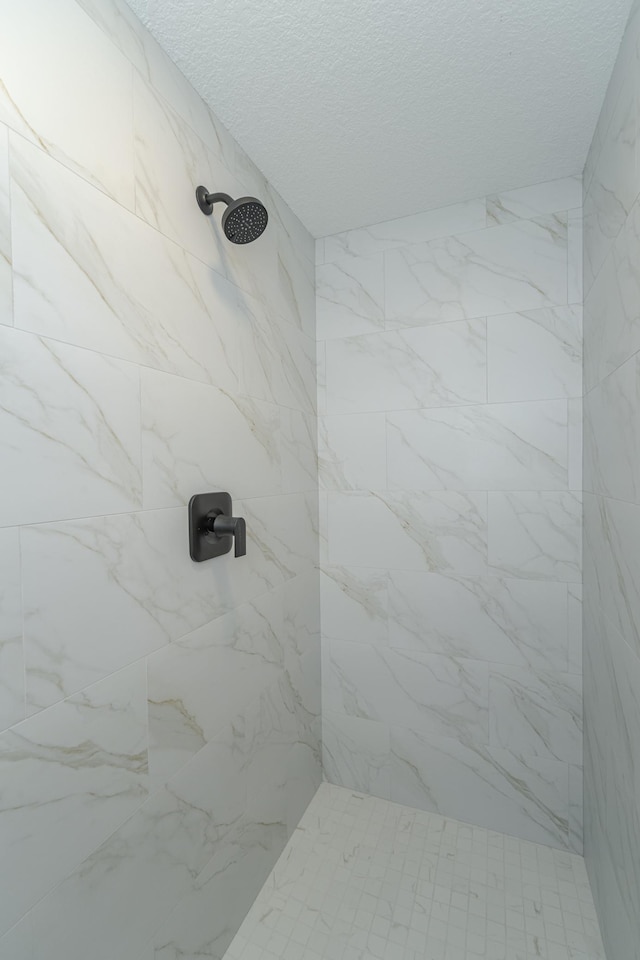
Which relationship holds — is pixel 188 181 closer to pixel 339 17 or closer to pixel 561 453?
pixel 339 17

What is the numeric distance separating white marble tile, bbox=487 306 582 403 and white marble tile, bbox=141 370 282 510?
785 mm

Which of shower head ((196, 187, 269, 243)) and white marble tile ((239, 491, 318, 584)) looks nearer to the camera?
shower head ((196, 187, 269, 243))

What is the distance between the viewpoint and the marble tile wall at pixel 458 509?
144cm

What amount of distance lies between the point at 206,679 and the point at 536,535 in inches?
44.0

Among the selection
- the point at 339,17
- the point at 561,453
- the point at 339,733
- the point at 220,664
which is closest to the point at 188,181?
the point at 339,17

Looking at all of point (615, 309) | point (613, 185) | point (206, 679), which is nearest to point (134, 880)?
point (206, 679)

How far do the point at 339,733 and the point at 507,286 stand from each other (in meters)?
1.78

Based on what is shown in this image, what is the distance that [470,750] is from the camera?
5.08 feet

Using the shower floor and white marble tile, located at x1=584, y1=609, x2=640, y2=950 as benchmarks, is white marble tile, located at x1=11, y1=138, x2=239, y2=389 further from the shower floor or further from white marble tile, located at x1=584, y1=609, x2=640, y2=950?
the shower floor

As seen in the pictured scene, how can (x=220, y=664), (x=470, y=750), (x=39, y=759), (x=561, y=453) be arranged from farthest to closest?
(x=470, y=750), (x=561, y=453), (x=220, y=664), (x=39, y=759)

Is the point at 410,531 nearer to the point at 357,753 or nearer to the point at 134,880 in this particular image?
the point at 357,753

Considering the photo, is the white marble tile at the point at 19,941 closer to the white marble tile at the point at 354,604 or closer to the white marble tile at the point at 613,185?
the white marble tile at the point at 354,604

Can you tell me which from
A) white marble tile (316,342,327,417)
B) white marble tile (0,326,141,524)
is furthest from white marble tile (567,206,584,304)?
white marble tile (0,326,141,524)

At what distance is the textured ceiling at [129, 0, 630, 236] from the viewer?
93 centimetres
